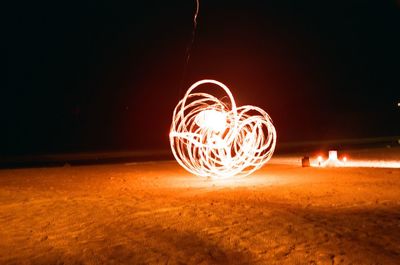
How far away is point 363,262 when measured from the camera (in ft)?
17.0

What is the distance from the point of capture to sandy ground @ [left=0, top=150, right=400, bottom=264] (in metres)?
5.61

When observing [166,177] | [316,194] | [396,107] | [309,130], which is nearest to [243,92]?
[309,130]

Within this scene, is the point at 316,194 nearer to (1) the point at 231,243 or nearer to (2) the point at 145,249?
(1) the point at 231,243

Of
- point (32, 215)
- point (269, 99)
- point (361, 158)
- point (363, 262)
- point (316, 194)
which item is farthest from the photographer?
point (269, 99)

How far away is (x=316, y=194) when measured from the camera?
9664mm

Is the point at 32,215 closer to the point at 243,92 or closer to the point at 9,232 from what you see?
the point at 9,232

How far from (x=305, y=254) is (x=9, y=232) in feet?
13.6

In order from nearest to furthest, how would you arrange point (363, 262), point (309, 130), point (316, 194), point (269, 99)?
point (363, 262) → point (316, 194) → point (309, 130) → point (269, 99)

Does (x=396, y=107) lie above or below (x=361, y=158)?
above

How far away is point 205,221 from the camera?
7.29 m

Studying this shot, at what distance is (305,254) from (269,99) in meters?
39.4

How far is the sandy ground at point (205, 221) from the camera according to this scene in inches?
221

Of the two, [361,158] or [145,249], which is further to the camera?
[361,158]

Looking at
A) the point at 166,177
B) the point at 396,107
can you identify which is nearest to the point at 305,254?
the point at 166,177
